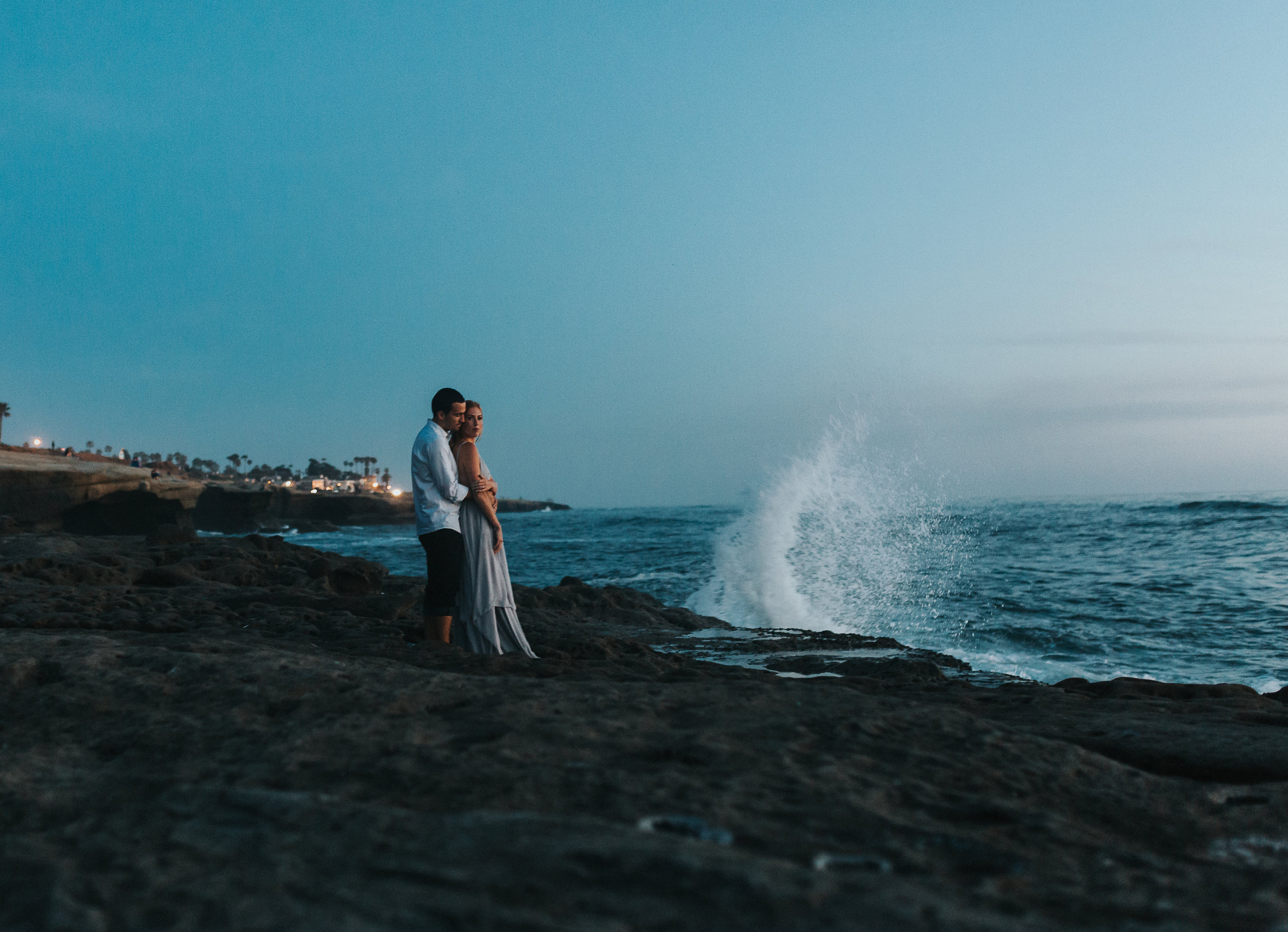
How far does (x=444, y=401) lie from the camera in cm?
505

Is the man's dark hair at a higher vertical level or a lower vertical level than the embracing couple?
higher

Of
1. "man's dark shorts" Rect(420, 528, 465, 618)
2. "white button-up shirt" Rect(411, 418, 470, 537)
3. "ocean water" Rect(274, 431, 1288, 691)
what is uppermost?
"white button-up shirt" Rect(411, 418, 470, 537)

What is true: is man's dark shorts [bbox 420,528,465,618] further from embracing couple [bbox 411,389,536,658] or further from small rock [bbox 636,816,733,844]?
small rock [bbox 636,816,733,844]

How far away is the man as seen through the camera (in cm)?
497

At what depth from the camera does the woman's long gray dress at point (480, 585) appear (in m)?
5.23

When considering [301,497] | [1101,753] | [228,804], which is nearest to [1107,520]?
[1101,753]

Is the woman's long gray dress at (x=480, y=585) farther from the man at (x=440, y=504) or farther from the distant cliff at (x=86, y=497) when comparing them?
the distant cliff at (x=86, y=497)

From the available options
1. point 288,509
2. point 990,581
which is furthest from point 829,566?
point 288,509

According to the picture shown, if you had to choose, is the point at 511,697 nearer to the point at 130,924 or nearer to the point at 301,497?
the point at 130,924

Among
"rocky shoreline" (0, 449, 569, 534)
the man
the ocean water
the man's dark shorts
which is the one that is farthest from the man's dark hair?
"rocky shoreline" (0, 449, 569, 534)

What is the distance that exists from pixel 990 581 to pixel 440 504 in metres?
12.8

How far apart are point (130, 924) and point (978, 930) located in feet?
4.70

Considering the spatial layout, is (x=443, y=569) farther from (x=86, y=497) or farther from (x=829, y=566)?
(x=86, y=497)

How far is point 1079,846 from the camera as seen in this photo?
5.49 ft
